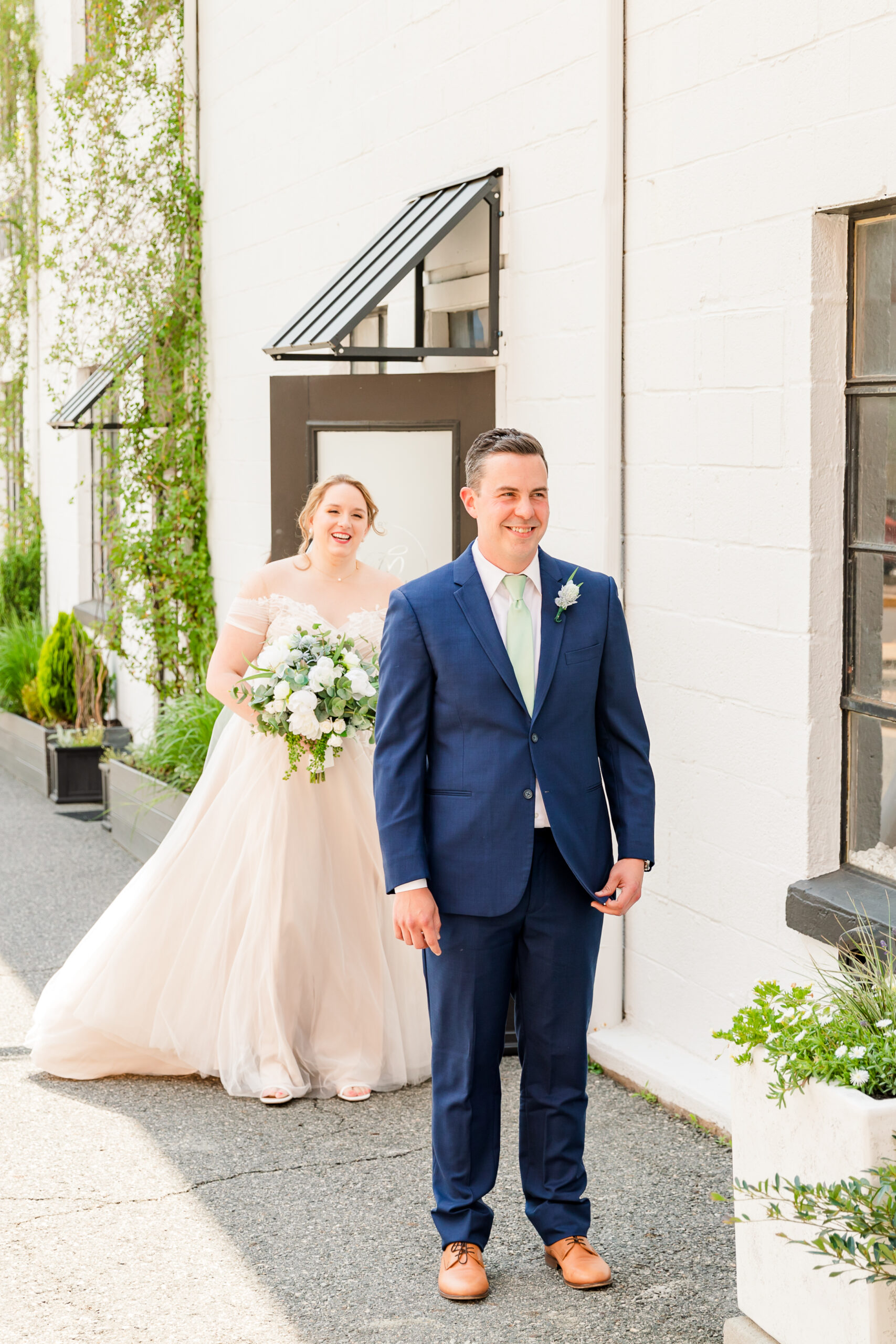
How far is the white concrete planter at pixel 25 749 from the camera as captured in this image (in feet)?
33.1

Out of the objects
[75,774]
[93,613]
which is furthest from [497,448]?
[93,613]

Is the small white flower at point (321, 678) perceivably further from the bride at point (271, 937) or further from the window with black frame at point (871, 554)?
the window with black frame at point (871, 554)

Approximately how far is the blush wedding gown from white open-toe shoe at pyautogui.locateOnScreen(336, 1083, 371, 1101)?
22mm

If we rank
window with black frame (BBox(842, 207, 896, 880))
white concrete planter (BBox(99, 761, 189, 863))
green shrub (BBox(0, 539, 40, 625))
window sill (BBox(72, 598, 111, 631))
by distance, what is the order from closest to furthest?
window with black frame (BBox(842, 207, 896, 880)) → white concrete planter (BBox(99, 761, 189, 863)) → window sill (BBox(72, 598, 111, 631)) → green shrub (BBox(0, 539, 40, 625))

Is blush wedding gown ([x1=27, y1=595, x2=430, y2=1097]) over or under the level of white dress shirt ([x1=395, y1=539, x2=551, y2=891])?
under

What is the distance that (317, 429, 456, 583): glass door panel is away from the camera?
5871 millimetres

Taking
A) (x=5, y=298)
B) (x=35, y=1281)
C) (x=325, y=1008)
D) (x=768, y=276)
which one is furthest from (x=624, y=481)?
(x=5, y=298)

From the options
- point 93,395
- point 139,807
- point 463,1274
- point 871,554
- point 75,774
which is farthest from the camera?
point 93,395

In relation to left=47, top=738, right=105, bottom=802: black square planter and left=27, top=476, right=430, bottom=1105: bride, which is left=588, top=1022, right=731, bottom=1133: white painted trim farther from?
left=47, top=738, right=105, bottom=802: black square planter

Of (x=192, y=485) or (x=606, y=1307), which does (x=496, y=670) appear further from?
(x=192, y=485)

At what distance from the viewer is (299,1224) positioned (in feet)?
12.7

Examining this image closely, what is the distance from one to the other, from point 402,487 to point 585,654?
281 cm

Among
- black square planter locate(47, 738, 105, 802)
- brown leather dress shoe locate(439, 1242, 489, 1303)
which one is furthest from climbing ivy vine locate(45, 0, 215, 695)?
brown leather dress shoe locate(439, 1242, 489, 1303)

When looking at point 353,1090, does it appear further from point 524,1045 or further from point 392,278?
point 392,278
